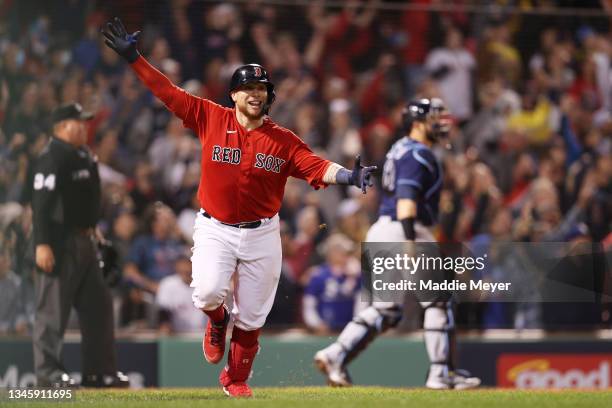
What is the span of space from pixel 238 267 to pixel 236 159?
0.77m

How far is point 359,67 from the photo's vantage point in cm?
1677

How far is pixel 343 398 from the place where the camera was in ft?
30.2

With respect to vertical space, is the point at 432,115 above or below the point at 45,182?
above

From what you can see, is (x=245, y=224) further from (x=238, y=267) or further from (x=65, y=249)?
(x=65, y=249)

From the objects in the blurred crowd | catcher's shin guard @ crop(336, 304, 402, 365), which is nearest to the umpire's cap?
the blurred crowd

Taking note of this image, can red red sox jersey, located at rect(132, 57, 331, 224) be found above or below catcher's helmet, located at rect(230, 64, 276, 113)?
below

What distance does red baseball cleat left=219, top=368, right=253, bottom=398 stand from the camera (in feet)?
30.5

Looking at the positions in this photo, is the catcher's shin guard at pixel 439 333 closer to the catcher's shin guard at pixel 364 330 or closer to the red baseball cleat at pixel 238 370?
the catcher's shin guard at pixel 364 330

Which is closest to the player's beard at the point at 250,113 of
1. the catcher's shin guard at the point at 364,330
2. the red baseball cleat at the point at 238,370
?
the red baseball cleat at the point at 238,370

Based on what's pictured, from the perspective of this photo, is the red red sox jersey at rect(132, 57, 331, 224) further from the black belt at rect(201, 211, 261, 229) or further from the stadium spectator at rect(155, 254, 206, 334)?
the stadium spectator at rect(155, 254, 206, 334)

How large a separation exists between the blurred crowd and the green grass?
2.67 metres

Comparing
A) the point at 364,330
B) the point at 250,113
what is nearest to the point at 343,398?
the point at 364,330

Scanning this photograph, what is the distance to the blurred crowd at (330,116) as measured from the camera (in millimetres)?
13039

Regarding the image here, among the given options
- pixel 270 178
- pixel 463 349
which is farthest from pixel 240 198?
pixel 463 349
